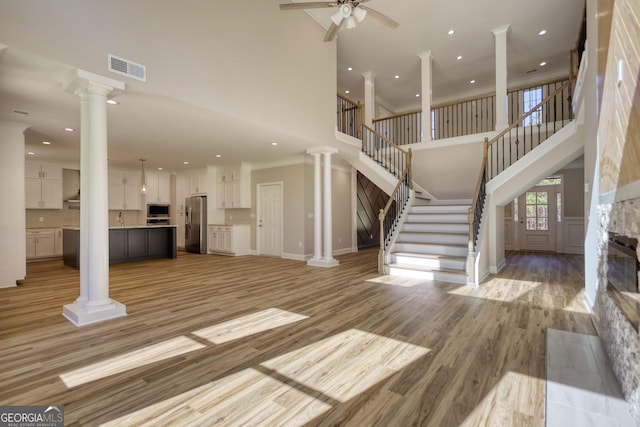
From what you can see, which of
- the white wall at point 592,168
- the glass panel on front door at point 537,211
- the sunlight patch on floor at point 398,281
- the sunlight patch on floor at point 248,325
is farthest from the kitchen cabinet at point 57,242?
the glass panel on front door at point 537,211

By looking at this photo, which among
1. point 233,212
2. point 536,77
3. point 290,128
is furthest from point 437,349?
point 536,77

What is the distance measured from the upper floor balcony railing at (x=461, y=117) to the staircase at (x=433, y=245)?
98.0 inches

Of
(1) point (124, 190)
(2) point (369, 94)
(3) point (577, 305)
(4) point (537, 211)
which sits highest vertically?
(2) point (369, 94)

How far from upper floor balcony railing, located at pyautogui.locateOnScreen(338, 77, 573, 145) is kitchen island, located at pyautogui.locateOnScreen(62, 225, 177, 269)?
5.56 metres

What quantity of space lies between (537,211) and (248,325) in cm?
983

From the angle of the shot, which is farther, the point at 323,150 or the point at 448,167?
the point at 448,167

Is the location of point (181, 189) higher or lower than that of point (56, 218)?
higher

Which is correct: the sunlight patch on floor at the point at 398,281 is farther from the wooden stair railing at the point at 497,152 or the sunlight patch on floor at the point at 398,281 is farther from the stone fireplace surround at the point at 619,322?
the stone fireplace surround at the point at 619,322

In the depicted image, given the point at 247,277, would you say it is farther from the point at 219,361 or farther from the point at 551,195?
the point at 551,195

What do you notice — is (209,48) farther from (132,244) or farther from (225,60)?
(132,244)

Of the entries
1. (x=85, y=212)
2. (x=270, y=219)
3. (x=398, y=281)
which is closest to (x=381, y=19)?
(x=398, y=281)

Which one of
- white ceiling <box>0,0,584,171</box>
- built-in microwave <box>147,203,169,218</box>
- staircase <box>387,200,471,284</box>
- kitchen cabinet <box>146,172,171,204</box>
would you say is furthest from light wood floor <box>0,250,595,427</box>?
kitchen cabinet <box>146,172,171,204</box>

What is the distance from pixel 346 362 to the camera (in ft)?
7.88

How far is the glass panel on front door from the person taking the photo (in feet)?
30.3
